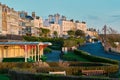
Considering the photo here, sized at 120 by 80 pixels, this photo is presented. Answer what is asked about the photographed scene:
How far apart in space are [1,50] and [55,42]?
56555 millimetres

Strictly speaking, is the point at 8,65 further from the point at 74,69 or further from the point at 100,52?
the point at 100,52

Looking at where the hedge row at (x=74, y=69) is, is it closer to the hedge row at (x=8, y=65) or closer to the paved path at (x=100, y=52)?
the hedge row at (x=8, y=65)

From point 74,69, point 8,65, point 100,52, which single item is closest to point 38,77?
point 74,69

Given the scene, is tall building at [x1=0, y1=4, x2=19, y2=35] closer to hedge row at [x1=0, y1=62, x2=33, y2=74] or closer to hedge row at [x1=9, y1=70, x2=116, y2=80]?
hedge row at [x1=0, y1=62, x2=33, y2=74]

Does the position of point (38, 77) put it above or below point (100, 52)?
above

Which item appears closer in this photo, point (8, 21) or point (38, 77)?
point (38, 77)

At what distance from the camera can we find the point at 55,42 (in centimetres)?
10225

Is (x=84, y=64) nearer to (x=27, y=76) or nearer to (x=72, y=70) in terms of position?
(x=72, y=70)

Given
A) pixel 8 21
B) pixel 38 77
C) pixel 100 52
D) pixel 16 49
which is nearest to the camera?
pixel 38 77

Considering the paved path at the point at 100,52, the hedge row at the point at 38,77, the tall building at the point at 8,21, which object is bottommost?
the paved path at the point at 100,52

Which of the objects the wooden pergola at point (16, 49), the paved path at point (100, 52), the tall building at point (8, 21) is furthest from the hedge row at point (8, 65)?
the tall building at point (8, 21)

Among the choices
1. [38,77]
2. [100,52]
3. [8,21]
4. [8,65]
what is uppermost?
[8,21]

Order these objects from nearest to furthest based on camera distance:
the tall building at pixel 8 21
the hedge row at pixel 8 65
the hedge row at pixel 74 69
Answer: the hedge row at pixel 74 69 < the hedge row at pixel 8 65 < the tall building at pixel 8 21

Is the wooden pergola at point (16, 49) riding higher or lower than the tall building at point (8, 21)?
lower
